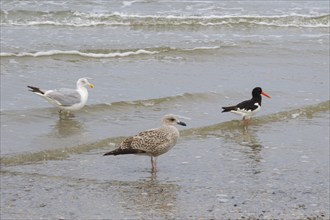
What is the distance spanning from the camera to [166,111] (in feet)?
40.3

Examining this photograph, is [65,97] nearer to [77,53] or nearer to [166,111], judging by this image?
[166,111]

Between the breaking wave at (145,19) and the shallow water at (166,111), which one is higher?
the breaking wave at (145,19)

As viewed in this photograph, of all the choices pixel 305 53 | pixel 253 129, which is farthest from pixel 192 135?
→ pixel 305 53

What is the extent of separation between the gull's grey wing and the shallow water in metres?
0.28

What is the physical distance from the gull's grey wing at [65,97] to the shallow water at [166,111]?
28 centimetres

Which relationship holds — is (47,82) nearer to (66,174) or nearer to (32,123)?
(32,123)

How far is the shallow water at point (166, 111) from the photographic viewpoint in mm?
7957

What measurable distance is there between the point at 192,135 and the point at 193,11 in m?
12.3

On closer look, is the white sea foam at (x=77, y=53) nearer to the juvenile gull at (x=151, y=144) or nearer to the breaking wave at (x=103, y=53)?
the breaking wave at (x=103, y=53)

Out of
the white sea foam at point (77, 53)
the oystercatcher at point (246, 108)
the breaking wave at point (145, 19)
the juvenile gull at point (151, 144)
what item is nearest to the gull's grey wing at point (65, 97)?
the oystercatcher at point (246, 108)

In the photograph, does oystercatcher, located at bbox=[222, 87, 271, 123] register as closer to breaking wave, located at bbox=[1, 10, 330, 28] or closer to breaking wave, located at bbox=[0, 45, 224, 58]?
breaking wave, located at bbox=[0, 45, 224, 58]

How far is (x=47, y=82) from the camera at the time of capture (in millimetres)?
13664

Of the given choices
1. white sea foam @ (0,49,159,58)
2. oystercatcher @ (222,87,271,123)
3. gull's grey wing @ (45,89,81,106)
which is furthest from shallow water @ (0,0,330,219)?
gull's grey wing @ (45,89,81,106)

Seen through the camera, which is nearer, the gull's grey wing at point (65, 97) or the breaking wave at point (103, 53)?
the gull's grey wing at point (65, 97)
